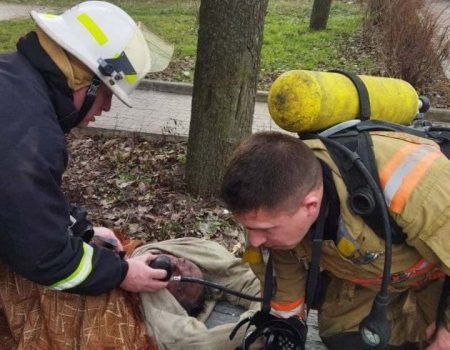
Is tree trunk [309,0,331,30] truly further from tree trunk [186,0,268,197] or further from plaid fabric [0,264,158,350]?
plaid fabric [0,264,158,350]

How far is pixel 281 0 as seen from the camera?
16891mm

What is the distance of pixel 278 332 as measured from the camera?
2.19 m

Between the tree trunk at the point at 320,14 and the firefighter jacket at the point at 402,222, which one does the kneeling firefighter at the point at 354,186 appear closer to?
the firefighter jacket at the point at 402,222

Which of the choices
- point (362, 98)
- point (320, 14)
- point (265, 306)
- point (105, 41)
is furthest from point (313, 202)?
point (320, 14)

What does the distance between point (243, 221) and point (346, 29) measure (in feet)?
33.4

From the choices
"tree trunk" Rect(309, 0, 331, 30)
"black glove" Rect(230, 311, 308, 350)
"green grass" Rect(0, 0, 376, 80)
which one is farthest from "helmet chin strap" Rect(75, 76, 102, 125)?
"tree trunk" Rect(309, 0, 331, 30)

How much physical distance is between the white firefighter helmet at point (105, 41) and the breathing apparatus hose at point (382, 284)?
90 centimetres

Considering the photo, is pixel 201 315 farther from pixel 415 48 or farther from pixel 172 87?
pixel 415 48

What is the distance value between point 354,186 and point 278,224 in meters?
0.28

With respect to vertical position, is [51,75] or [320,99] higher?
[320,99]

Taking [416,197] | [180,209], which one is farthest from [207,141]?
[416,197]

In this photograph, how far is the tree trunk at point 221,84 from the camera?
137 inches

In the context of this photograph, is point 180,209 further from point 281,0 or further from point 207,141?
point 281,0

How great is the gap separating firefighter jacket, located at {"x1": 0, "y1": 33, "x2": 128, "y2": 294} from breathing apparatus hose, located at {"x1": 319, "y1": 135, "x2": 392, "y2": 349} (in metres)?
0.99
